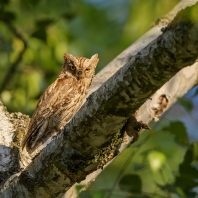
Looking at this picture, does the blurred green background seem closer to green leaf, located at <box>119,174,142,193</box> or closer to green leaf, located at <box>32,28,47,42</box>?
green leaf, located at <box>32,28,47,42</box>

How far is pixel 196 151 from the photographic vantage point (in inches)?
110

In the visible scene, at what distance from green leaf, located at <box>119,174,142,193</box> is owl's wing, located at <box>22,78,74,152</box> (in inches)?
24.5

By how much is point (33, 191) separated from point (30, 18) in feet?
11.3

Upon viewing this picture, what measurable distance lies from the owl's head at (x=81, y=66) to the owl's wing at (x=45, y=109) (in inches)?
4.2

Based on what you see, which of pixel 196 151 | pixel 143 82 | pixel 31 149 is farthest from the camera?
pixel 31 149

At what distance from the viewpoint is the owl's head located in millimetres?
4281

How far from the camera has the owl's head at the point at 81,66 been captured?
4281mm

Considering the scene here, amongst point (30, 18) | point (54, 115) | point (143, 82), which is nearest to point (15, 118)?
point (54, 115)

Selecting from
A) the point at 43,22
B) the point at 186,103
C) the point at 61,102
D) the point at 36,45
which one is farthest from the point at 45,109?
the point at 36,45

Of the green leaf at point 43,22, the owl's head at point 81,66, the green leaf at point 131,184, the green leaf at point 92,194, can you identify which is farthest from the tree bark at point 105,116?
the green leaf at point 43,22

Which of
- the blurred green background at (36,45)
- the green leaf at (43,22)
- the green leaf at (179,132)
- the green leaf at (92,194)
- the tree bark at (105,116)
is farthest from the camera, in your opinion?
the green leaf at (43,22)

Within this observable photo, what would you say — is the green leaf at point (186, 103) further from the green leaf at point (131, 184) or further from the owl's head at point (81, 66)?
the owl's head at point (81, 66)

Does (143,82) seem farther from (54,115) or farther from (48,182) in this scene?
(54,115)

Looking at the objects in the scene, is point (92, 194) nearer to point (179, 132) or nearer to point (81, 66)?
point (179, 132)
